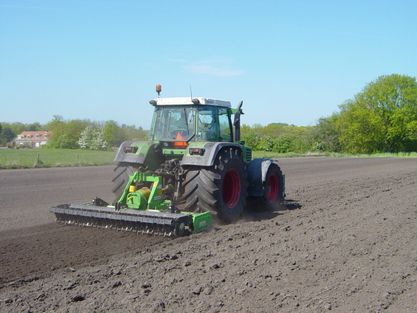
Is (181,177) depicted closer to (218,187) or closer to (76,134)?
(218,187)

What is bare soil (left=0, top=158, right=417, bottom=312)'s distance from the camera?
14.2 ft

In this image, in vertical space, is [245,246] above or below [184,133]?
below

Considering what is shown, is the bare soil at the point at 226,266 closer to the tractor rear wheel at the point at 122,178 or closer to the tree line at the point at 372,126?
the tractor rear wheel at the point at 122,178

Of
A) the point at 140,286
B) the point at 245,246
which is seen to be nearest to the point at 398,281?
the point at 245,246

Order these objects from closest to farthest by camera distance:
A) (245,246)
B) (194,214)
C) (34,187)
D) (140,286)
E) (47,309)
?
1. (47,309)
2. (140,286)
3. (245,246)
4. (194,214)
5. (34,187)

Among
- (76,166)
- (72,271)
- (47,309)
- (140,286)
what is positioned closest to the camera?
(47,309)

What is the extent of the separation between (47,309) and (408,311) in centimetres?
302

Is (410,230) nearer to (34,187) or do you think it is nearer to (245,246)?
(245,246)

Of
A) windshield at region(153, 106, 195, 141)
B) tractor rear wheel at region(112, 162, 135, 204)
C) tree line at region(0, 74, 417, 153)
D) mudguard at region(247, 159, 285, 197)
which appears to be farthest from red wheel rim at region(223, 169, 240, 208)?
tree line at region(0, 74, 417, 153)

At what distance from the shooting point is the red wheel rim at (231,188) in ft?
27.8

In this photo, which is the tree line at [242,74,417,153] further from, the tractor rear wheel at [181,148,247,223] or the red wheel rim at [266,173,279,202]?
the tractor rear wheel at [181,148,247,223]

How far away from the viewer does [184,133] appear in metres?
8.63

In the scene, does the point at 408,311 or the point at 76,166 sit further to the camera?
the point at 76,166

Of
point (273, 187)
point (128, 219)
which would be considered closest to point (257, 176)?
point (273, 187)
